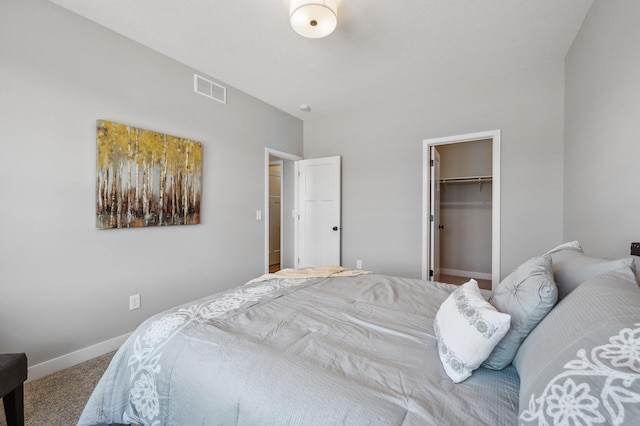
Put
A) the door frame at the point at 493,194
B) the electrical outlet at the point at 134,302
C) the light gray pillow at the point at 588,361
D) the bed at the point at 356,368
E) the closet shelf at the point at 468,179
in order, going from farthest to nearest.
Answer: the closet shelf at the point at 468,179 < the door frame at the point at 493,194 < the electrical outlet at the point at 134,302 < the bed at the point at 356,368 < the light gray pillow at the point at 588,361

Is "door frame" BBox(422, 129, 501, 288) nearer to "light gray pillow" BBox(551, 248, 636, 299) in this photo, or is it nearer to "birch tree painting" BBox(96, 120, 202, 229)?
"light gray pillow" BBox(551, 248, 636, 299)

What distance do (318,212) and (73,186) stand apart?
286 centimetres

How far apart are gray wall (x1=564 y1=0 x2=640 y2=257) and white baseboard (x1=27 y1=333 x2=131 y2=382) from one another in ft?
11.9

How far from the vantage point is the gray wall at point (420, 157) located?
299cm

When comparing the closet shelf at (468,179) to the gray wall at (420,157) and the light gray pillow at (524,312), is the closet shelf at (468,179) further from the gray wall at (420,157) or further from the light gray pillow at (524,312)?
the light gray pillow at (524,312)

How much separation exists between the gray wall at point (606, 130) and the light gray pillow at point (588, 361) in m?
1.10

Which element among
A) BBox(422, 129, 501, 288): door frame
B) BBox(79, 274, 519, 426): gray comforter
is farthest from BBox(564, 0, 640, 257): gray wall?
BBox(79, 274, 519, 426): gray comforter

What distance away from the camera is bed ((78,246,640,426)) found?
644 mm

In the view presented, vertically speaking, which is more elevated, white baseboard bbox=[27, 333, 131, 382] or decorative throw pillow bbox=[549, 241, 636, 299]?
decorative throw pillow bbox=[549, 241, 636, 299]

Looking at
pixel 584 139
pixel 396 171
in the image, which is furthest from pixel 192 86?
pixel 584 139

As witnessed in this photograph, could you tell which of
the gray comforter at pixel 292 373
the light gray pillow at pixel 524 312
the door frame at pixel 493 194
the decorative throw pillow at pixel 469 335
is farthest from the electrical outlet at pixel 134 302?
the door frame at pixel 493 194

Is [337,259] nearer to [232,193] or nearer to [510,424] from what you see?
[232,193]

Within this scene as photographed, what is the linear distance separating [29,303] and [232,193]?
1.94 m

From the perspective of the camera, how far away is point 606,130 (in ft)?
5.94
